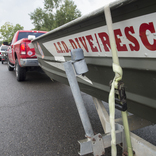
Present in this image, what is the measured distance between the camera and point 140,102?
1347 mm

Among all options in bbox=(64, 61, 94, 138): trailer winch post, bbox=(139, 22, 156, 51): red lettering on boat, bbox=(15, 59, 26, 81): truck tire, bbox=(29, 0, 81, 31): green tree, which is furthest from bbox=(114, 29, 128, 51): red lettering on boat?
bbox=(29, 0, 81, 31): green tree

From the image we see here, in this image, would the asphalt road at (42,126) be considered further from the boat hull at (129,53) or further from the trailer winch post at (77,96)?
the boat hull at (129,53)

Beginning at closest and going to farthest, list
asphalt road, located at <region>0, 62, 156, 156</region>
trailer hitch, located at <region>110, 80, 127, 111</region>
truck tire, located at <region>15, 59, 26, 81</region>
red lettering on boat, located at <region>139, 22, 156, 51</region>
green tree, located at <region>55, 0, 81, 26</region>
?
1. red lettering on boat, located at <region>139, 22, 156, 51</region>
2. trailer hitch, located at <region>110, 80, 127, 111</region>
3. asphalt road, located at <region>0, 62, 156, 156</region>
4. truck tire, located at <region>15, 59, 26, 81</region>
5. green tree, located at <region>55, 0, 81, 26</region>

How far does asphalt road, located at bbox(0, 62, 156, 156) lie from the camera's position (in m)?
2.09

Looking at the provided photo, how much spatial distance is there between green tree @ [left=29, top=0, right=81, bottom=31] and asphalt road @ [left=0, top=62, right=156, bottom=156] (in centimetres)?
3976

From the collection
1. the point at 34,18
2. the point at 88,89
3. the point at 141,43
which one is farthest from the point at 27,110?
the point at 34,18

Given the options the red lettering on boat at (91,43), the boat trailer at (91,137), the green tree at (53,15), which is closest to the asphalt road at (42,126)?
the boat trailer at (91,137)

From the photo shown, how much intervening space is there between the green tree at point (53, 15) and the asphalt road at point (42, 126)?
39756 millimetres

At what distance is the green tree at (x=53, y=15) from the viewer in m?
41.7

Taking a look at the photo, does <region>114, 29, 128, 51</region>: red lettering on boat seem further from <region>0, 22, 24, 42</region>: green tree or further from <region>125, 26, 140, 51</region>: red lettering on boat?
<region>0, 22, 24, 42</region>: green tree

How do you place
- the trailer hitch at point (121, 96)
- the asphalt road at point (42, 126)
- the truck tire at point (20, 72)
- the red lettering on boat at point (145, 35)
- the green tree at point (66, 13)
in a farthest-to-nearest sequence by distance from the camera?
the green tree at point (66, 13)
the truck tire at point (20, 72)
the asphalt road at point (42, 126)
the trailer hitch at point (121, 96)
the red lettering on boat at point (145, 35)

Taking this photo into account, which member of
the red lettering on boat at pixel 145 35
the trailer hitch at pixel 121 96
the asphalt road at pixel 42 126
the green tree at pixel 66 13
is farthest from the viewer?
the green tree at pixel 66 13

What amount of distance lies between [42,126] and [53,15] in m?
45.0

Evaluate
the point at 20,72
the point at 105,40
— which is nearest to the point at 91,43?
the point at 105,40
